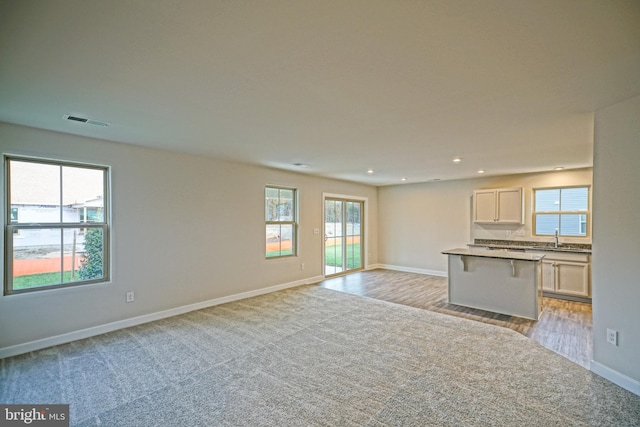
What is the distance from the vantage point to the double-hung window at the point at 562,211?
18.8 feet

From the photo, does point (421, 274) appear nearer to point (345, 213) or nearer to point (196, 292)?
point (345, 213)

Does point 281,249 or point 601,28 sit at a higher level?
point 601,28

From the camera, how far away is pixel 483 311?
4.70m

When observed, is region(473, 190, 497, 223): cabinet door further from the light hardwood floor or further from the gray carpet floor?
the gray carpet floor

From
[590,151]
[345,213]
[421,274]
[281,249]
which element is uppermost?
[590,151]

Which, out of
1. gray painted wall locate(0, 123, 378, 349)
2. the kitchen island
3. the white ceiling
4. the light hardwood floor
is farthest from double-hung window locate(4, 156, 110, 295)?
the kitchen island

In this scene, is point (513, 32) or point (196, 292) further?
point (196, 292)

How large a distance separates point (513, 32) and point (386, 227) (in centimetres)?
715

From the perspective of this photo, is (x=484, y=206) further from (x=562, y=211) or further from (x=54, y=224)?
(x=54, y=224)

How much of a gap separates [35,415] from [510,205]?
741 cm

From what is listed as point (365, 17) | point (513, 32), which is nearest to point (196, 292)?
point (365, 17)

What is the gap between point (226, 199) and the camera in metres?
5.12

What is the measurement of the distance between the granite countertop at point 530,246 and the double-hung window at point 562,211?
28 centimetres

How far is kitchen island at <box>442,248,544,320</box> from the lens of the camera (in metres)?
4.32
